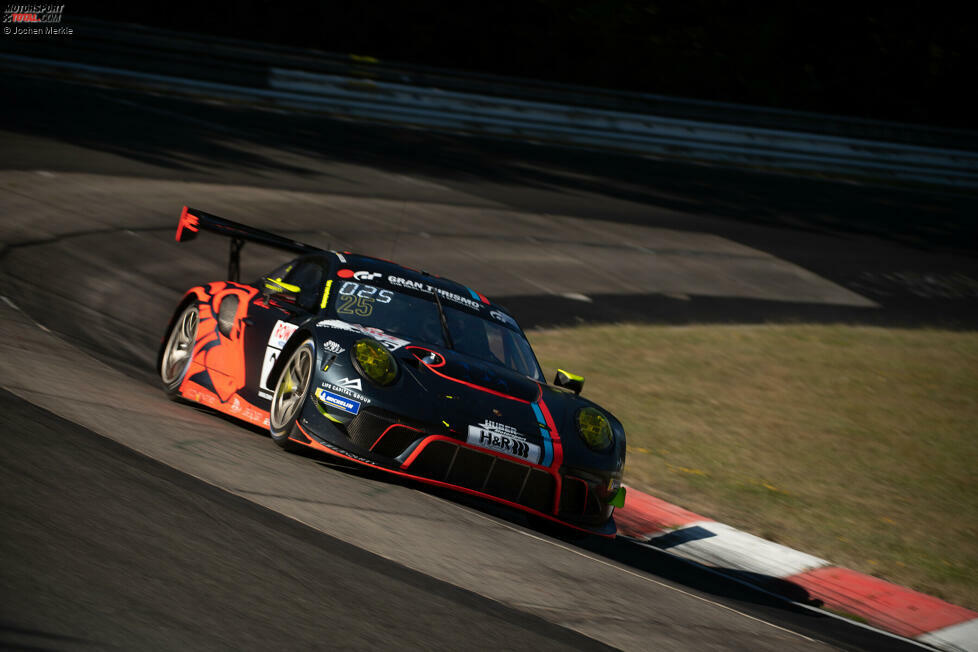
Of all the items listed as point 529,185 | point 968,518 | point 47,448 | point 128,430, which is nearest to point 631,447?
point 968,518

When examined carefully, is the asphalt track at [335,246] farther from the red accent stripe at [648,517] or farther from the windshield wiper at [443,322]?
the windshield wiper at [443,322]

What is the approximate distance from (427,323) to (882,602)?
327 cm

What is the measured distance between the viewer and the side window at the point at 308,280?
742 cm

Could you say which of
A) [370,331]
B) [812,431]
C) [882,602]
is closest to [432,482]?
[370,331]

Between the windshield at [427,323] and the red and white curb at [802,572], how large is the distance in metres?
1.28

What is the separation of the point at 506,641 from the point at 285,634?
897mm

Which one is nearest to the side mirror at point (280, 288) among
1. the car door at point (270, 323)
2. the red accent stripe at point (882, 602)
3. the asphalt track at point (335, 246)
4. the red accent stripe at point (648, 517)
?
the car door at point (270, 323)

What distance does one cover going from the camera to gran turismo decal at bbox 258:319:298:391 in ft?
23.5

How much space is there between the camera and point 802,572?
745cm

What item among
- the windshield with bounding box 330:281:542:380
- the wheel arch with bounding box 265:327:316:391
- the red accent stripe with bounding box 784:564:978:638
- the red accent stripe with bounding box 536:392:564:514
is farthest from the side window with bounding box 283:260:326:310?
the red accent stripe with bounding box 784:564:978:638

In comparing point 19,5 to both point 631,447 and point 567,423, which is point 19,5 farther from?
point 567,423

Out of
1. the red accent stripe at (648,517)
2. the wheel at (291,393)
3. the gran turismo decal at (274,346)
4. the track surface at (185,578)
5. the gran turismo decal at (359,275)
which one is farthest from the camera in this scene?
the red accent stripe at (648,517)

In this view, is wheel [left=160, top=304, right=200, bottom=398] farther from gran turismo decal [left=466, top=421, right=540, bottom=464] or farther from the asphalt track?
gran turismo decal [left=466, top=421, right=540, bottom=464]

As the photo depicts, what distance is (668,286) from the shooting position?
16312 millimetres
